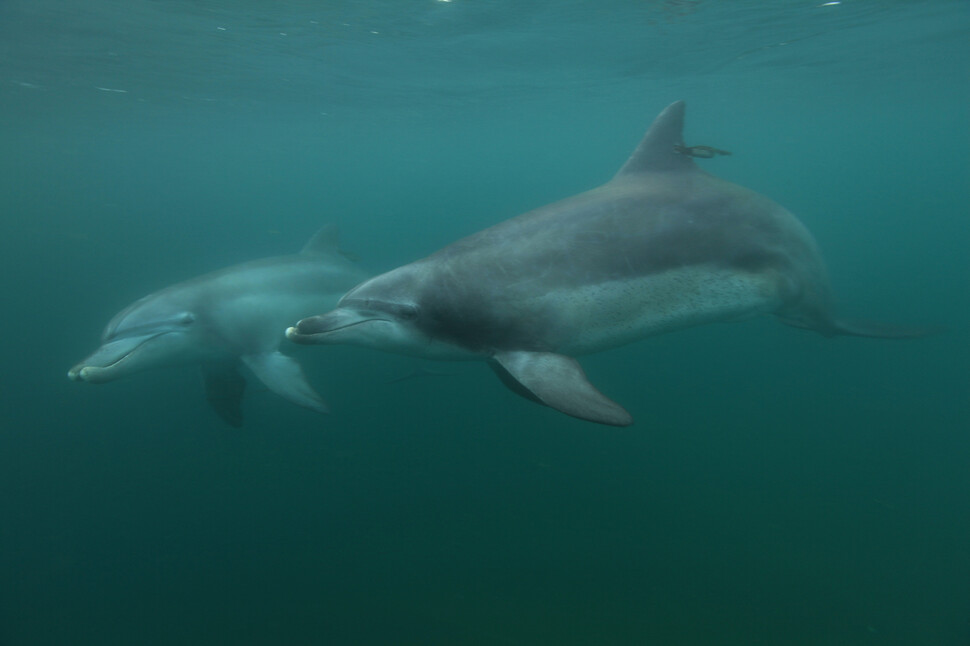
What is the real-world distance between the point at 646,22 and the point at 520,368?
17281 mm

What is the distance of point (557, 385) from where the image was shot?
458 cm

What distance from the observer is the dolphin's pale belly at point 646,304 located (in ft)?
17.3

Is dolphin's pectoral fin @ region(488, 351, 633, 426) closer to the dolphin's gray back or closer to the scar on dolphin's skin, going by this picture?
the dolphin's gray back

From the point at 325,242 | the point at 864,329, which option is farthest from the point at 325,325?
the point at 864,329

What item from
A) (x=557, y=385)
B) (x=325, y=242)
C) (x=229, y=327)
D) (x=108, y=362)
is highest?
(x=325, y=242)

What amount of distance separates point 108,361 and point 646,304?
6.20m

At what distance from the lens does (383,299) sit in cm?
Answer: 521

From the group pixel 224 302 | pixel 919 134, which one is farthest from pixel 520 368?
pixel 919 134

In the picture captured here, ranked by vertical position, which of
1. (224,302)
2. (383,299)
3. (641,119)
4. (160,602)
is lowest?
(160,602)

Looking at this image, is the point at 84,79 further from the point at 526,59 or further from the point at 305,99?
the point at 526,59

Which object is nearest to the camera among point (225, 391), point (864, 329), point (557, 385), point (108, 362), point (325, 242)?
point (557, 385)

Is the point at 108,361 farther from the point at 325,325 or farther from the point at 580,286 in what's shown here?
the point at 580,286

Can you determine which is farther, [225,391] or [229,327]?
[225,391]

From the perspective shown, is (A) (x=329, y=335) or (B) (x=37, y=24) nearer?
(A) (x=329, y=335)
